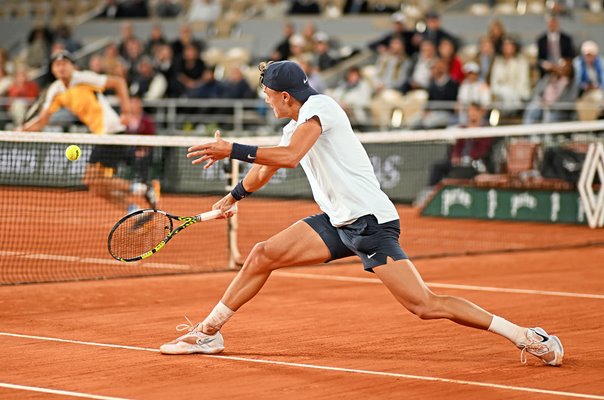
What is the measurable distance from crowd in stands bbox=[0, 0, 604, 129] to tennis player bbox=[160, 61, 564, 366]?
1291 centimetres

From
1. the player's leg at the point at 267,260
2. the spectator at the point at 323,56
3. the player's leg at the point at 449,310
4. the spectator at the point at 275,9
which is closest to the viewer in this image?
the player's leg at the point at 449,310

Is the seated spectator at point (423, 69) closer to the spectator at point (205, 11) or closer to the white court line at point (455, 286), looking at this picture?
the spectator at point (205, 11)

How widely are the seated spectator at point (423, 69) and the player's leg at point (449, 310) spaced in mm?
15203

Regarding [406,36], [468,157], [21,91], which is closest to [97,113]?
[468,157]

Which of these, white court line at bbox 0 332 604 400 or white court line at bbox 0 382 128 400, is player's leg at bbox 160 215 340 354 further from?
white court line at bbox 0 382 128 400

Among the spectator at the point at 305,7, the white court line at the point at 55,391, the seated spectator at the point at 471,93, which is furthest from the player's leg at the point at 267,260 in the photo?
the spectator at the point at 305,7

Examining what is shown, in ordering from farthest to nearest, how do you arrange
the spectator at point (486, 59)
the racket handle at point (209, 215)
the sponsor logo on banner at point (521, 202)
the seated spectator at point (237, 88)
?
the seated spectator at point (237, 88)
the spectator at point (486, 59)
the sponsor logo on banner at point (521, 202)
the racket handle at point (209, 215)

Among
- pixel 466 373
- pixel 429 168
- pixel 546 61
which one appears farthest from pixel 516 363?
pixel 546 61

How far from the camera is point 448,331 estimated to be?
29.4ft

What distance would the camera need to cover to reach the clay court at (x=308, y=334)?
688cm

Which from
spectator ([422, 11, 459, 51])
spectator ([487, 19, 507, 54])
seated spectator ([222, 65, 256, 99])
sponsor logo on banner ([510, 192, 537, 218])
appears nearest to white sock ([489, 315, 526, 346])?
sponsor logo on banner ([510, 192, 537, 218])

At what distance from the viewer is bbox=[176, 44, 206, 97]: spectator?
2517 centimetres

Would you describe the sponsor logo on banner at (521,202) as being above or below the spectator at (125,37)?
below

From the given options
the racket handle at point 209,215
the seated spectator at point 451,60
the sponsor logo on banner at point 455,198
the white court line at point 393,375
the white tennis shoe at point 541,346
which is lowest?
the white court line at point 393,375
